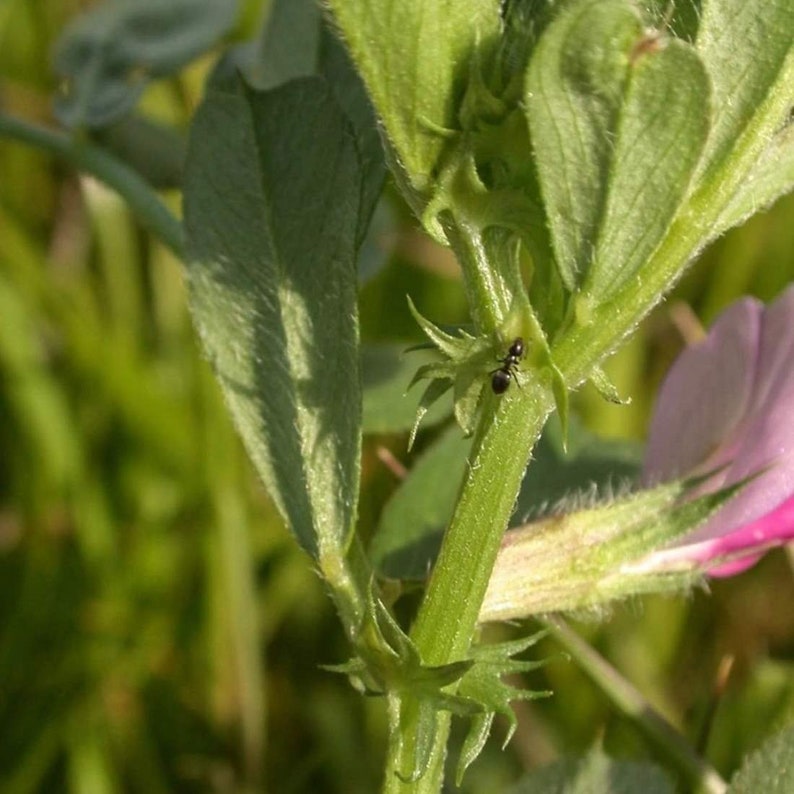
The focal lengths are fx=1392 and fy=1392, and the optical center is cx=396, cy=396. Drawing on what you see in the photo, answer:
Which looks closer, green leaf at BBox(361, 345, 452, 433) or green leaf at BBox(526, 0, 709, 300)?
green leaf at BBox(526, 0, 709, 300)

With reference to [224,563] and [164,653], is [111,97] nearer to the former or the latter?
[224,563]

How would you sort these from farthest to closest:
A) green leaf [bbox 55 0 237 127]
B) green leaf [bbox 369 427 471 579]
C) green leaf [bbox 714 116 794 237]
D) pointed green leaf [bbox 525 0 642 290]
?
green leaf [bbox 55 0 237 127] → green leaf [bbox 369 427 471 579] → green leaf [bbox 714 116 794 237] → pointed green leaf [bbox 525 0 642 290]

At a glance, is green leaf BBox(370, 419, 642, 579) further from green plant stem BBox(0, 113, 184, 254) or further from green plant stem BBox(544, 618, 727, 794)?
green plant stem BBox(0, 113, 184, 254)

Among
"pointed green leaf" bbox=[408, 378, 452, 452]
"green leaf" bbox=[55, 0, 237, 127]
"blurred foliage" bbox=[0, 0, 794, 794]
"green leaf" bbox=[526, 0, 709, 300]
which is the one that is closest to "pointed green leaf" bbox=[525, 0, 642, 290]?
"green leaf" bbox=[526, 0, 709, 300]

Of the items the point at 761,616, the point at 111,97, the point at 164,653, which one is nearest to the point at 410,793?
the point at 111,97

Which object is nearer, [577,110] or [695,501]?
[577,110]

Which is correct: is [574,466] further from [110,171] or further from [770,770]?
[110,171]

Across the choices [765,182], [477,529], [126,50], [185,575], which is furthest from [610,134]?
[185,575]
